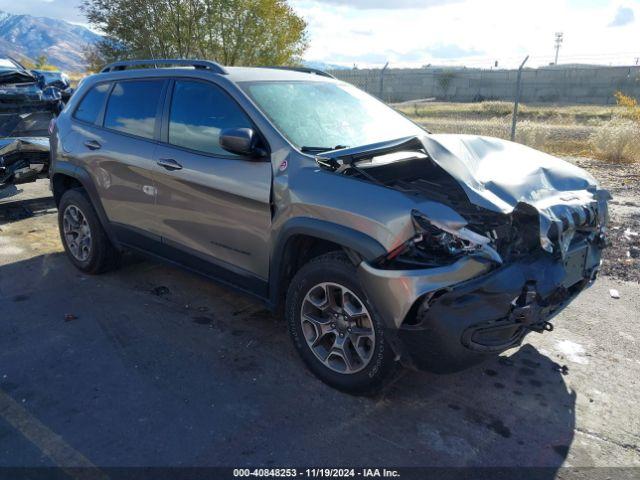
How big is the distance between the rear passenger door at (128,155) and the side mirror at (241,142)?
3.47ft

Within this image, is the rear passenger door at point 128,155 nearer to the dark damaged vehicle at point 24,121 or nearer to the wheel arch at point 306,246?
the wheel arch at point 306,246

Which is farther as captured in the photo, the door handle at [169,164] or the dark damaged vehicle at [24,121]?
the dark damaged vehicle at [24,121]

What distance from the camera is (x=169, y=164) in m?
4.04

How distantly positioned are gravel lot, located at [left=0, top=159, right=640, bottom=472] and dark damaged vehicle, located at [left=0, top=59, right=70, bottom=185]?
10.1ft

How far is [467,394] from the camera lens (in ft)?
10.9

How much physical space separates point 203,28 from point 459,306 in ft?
42.4

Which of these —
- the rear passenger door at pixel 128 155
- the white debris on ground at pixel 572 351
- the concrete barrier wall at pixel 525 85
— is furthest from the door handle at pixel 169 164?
the concrete barrier wall at pixel 525 85

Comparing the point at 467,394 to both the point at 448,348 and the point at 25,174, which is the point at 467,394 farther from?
the point at 25,174

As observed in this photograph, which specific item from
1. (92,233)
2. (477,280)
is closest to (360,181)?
(477,280)

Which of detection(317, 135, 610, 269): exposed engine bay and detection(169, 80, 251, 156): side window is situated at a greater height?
detection(169, 80, 251, 156): side window

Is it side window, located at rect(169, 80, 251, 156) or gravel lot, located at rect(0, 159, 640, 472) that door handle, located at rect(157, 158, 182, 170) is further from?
gravel lot, located at rect(0, 159, 640, 472)

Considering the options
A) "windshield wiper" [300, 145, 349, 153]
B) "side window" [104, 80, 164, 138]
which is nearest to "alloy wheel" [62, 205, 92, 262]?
"side window" [104, 80, 164, 138]

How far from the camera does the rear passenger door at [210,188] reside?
11.6 feet

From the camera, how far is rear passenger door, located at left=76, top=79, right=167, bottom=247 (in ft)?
14.1
